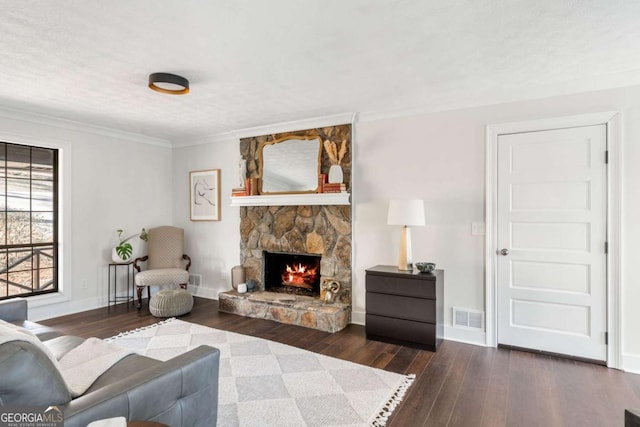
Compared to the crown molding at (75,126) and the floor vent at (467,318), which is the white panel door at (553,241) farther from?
the crown molding at (75,126)

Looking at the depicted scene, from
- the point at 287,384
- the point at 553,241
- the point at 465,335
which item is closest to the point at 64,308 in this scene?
the point at 287,384

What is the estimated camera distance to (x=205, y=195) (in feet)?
17.7

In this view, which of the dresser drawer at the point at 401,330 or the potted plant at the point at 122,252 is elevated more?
the potted plant at the point at 122,252

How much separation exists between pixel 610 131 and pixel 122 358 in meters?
Answer: 4.03

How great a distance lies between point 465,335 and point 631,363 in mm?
1283

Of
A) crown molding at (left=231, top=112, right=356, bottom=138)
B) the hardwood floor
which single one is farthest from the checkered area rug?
crown molding at (left=231, top=112, right=356, bottom=138)

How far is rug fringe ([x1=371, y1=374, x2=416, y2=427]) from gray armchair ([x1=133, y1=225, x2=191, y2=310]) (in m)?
3.39

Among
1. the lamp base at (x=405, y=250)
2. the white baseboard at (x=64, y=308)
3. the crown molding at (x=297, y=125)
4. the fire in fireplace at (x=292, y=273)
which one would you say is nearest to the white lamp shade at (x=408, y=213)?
the lamp base at (x=405, y=250)

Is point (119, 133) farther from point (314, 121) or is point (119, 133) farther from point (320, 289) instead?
point (320, 289)

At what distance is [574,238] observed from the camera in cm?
316

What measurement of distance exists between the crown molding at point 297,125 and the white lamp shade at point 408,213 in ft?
4.18

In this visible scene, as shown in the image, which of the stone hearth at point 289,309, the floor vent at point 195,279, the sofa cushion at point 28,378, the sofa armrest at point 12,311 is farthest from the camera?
the floor vent at point 195,279

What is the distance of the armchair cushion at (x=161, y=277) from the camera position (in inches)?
184

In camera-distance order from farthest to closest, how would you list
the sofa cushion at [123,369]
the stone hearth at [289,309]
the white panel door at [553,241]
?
the stone hearth at [289,309], the white panel door at [553,241], the sofa cushion at [123,369]
